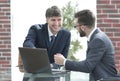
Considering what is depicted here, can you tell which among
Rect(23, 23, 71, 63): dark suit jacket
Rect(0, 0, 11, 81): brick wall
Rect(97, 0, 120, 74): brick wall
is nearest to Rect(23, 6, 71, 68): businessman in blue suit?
Rect(23, 23, 71, 63): dark suit jacket

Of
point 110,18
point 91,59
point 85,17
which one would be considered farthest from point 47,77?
point 110,18

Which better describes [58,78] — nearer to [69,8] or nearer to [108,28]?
[108,28]

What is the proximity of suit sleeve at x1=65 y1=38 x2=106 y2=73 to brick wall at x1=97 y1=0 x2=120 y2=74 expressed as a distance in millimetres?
2646

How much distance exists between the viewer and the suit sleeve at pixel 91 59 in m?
3.60

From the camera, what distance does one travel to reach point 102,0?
6.32 m

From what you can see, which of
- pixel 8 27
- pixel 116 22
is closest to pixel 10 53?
pixel 8 27

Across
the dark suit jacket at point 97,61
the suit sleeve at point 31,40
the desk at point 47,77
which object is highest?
the suit sleeve at point 31,40

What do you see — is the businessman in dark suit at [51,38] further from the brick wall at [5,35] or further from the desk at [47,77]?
the brick wall at [5,35]

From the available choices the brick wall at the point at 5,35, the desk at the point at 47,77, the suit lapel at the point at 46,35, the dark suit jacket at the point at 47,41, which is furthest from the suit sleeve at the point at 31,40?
the brick wall at the point at 5,35

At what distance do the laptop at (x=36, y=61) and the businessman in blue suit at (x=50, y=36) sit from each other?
644 millimetres

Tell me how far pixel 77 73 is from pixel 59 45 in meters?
0.61

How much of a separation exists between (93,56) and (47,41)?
0.87 metres

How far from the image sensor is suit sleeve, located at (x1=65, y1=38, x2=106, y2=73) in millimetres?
3600

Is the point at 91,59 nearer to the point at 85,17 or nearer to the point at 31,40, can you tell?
the point at 85,17
